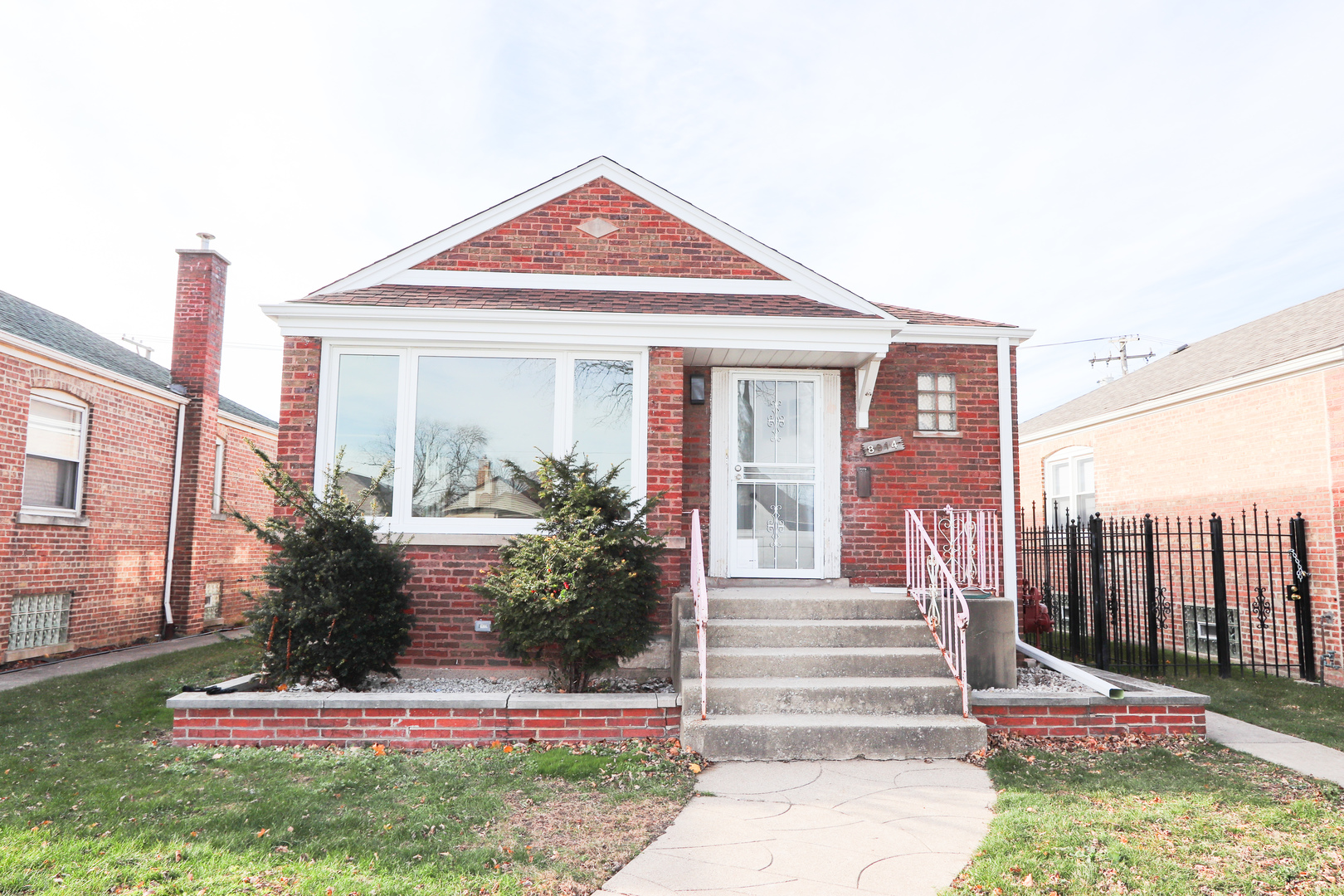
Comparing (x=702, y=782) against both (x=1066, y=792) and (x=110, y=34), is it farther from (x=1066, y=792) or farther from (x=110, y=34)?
(x=110, y=34)

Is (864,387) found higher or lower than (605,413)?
higher

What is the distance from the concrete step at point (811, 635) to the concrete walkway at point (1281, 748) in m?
2.25

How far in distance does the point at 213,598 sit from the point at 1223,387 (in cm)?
1654

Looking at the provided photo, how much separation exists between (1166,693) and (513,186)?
756cm

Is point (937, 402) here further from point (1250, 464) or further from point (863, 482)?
point (1250, 464)

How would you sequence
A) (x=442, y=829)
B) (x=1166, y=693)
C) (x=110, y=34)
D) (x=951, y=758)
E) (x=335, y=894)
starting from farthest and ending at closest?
(x=110, y=34)
(x=1166, y=693)
(x=951, y=758)
(x=442, y=829)
(x=335, y=894)

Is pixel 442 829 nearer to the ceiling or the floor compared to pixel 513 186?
nearer to the floor

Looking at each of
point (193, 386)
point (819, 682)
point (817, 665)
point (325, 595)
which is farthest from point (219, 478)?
point (819, 682)

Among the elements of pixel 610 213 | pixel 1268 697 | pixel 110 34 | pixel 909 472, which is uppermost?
pixel 110 34

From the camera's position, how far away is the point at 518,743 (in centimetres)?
536

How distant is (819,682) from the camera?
18.6 ft

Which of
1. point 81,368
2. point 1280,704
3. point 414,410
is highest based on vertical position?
point 81,368

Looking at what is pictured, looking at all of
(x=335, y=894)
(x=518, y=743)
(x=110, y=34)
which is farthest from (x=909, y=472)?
(x=110, y=34)

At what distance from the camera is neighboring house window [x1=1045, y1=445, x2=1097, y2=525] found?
47.6 ft
